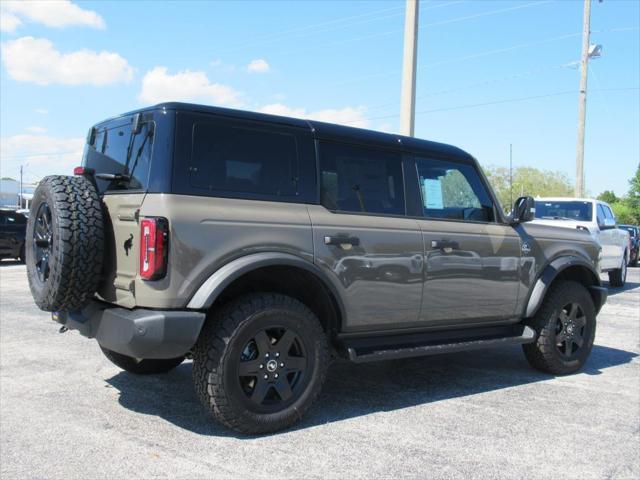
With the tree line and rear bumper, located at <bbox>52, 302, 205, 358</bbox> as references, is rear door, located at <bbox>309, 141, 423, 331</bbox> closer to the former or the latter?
rear bumper, located at <bbox>52, 302, 205, 358</bbox>

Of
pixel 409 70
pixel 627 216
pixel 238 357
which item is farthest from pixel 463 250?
pixel 627 216

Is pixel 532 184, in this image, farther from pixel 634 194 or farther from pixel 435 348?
pixel 435 348

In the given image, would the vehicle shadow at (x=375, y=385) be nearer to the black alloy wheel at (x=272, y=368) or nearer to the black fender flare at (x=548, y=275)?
the black alloy wheel at (x=272, y=368)

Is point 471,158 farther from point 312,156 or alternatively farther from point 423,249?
point 312,156

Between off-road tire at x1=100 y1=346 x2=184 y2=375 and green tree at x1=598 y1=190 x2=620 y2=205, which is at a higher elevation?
green tree at x1=598 y1=190 x2=620 y2=205

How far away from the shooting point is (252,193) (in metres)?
4.01

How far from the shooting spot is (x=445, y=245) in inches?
191

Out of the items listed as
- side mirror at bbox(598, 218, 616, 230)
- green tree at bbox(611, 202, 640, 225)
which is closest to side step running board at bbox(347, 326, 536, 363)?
side mirror at bbox(598, 218, 616, 230)

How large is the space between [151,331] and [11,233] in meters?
15.4

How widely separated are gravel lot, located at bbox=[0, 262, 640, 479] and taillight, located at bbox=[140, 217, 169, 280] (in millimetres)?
1033

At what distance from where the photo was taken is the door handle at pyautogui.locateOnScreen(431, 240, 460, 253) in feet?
15.7

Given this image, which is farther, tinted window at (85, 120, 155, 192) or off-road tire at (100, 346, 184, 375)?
off-road tire at (100, 346, 184, 375)

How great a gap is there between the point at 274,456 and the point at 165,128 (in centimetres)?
203

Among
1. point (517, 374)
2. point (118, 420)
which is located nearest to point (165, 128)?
point (118, 420)
